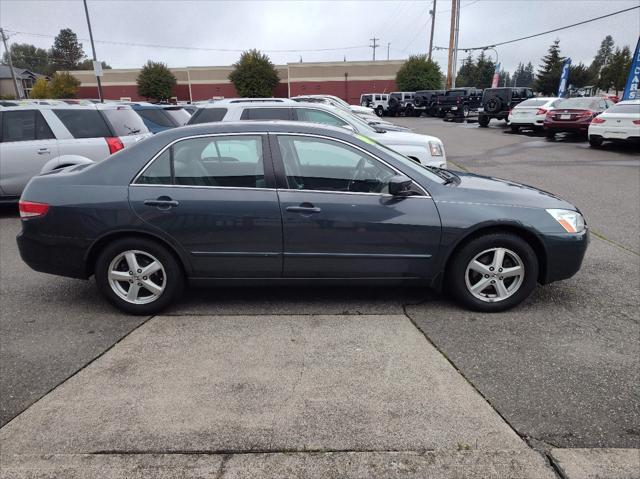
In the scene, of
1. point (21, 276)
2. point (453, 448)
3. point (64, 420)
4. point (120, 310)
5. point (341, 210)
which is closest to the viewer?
point (453, 448)

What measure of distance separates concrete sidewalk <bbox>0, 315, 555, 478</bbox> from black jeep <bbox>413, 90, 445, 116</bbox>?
1501 inches

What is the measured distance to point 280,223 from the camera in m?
3.97

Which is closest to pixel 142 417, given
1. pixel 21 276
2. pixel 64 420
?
pixel 64 420

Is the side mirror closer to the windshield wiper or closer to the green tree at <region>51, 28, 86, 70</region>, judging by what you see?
the windshield wiper

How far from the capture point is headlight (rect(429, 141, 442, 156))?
883 cm

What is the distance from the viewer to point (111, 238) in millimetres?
4082

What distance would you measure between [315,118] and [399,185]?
514 centimetres

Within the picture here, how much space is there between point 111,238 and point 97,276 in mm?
356

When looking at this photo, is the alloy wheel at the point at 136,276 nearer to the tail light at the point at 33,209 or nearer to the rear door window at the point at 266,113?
the tail light at the point at 33,209

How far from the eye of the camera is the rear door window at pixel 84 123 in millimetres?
8195

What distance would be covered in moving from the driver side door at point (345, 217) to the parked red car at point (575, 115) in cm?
1818

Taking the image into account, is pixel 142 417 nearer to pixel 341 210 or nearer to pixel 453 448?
pixel 453 448

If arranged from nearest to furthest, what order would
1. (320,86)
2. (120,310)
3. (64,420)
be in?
1. (64,420)
2. (120,310)
3. (320,86)

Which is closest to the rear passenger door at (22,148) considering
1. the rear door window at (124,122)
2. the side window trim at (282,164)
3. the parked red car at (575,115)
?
the rear door window at (124,122)
